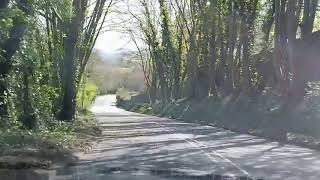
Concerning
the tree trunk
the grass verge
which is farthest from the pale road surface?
the tree trunk

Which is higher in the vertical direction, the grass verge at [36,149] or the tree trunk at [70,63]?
the tree trunk at [70,63]

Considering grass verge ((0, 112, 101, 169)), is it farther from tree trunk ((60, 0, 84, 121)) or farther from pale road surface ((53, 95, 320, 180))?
tree trunk ((60, 0, 84, 121))

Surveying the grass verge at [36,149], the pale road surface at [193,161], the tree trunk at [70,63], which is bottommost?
the pale road surface at [193,161]

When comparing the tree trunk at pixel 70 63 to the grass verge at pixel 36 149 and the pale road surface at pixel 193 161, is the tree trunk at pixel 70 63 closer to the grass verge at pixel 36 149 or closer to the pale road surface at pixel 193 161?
the pale road surface at pixel 193 161

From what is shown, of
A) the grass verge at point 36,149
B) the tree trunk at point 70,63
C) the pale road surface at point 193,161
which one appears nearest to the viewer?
the pale road surface at point 193,161

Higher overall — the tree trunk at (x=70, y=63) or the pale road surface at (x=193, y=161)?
the tree trunk at (x=70, y=63)

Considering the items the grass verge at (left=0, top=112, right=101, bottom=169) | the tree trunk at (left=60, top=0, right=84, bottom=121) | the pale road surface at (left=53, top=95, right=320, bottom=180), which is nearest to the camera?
the pale road surface at (left=53, top=95, right=320, bottom=180)

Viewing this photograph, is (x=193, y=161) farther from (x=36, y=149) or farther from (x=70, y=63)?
(x=70, y=63)

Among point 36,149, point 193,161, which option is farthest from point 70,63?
point 193,161

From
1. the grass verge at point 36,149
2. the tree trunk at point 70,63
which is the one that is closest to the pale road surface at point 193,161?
the grass verge at point 36,149

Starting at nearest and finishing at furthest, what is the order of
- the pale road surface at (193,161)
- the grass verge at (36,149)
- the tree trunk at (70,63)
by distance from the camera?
the pale road surface at (193,161)
the grass verge at (36,149)
the tree trunk at (70,63)

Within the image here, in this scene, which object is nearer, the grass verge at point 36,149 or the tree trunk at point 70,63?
the grass verge at point 36,149

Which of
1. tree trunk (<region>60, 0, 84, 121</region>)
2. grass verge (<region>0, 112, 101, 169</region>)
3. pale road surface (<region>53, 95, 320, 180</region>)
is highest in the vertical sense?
tree trunk (<region>60, 0, 84, 121</region>)

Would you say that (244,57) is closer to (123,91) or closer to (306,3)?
(306,3)
